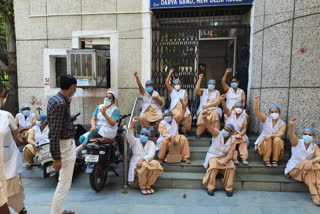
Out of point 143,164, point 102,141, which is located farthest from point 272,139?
point 102,141

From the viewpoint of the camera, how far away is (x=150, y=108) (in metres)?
5.02

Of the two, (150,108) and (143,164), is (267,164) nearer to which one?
(143,164)

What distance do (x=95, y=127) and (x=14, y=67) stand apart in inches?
186

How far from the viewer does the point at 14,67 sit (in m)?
6.85

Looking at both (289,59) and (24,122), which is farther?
(24,122)

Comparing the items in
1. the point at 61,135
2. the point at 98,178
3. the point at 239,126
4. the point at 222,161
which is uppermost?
the point at 61,135

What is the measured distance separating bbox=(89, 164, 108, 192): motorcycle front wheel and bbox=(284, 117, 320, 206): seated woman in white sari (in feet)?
11.2

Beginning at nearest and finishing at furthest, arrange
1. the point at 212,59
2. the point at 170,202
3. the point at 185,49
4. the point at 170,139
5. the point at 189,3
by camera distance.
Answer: the point at 170,202, the point at 170,139, the point at 189,3, the point at 185,49, the point at 212,59

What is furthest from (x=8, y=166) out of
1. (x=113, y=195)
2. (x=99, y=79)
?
(x=99, y=79)

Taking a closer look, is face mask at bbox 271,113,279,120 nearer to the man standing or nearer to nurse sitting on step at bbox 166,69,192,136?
nurse sitting on step at bbox 166,69,192,136

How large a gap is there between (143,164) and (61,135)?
163 centimetres

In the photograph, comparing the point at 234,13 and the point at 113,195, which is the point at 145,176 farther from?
the point at 234,13

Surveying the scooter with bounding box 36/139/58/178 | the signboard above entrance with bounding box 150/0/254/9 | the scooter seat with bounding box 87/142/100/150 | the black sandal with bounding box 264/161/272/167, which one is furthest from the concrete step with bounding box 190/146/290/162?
the signboard above entrance with bounding box 150/0/254/9

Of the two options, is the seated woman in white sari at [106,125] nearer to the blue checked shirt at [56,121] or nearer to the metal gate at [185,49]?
the blue checked shirt at [56,121]
